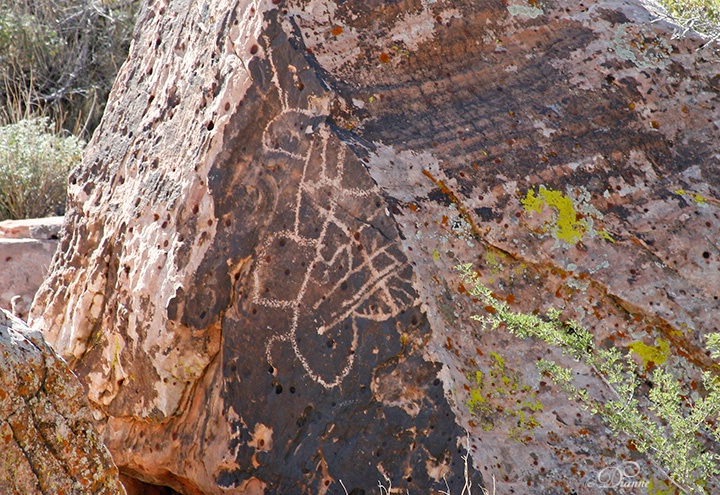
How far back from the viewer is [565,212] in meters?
3.09

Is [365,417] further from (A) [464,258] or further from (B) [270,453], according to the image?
(A) [464,258]

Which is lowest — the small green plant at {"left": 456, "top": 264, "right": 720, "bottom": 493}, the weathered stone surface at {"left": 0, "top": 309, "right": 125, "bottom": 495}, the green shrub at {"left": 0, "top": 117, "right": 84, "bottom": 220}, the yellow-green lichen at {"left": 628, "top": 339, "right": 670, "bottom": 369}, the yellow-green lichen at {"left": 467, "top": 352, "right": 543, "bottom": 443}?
the green shrub at {"left": 0, "top": 117, "right": 84, "bottom": 220}

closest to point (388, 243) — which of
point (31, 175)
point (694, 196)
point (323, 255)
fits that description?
point (323, 255)

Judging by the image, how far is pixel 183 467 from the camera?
318 centimetres

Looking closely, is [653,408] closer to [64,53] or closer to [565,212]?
[565,212]

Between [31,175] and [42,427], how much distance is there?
4.42 metres

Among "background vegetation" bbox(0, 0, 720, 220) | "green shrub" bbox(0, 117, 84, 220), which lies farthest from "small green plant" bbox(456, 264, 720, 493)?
"background vegetation" bbox(0, 0, 720, 220)

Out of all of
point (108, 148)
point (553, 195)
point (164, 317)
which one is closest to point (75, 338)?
point (164, 317)

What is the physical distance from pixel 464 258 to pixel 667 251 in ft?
2.57

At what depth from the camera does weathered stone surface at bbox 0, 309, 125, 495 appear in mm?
1935

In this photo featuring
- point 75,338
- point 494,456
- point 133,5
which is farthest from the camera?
point 133,5

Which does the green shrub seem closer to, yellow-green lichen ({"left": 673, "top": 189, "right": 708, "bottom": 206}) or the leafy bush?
the leafy bush

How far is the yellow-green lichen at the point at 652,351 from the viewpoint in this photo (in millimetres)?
2930

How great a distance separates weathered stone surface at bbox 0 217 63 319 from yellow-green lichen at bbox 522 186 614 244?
286 centimetres
